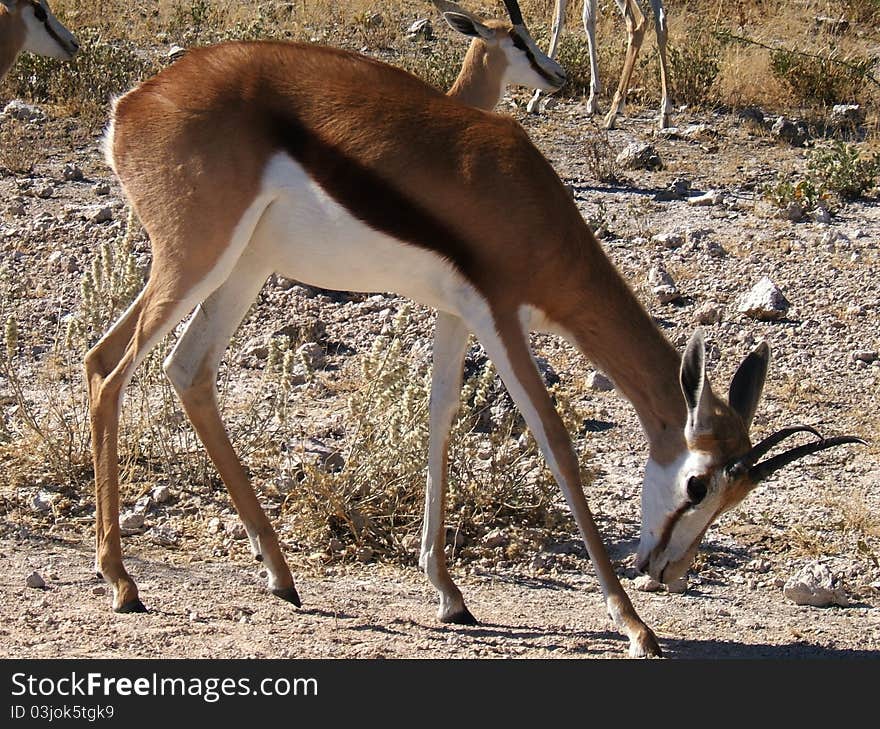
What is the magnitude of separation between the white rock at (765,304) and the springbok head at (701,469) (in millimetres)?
3492

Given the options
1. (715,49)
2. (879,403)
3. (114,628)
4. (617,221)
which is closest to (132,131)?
(114,628)

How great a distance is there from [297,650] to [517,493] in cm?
187

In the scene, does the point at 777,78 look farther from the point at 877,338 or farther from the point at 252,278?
the point at 252,278

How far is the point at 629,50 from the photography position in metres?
12.3

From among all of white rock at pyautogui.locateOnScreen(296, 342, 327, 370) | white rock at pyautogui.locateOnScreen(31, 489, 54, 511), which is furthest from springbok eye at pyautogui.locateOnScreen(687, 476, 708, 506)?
white rock at pyautogui.locateOnScreen(296, 342, 327, 370)

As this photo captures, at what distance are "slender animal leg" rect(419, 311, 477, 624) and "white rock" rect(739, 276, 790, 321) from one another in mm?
3558

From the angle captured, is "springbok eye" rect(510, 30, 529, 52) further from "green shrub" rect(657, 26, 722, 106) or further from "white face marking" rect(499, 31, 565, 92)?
"green shrub" rect(657, 26, 722, 106)

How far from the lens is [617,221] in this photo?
9609 millimetres

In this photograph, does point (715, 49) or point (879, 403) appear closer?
point (879, 403)

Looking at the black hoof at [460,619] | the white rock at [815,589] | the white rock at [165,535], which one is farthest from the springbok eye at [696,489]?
the white rock at [165,535]

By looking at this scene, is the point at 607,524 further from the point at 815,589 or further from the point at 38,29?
the point at 38,29

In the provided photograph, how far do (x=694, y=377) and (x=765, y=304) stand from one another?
150 inches

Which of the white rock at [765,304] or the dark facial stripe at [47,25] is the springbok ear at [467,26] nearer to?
the white rock at [765,304]

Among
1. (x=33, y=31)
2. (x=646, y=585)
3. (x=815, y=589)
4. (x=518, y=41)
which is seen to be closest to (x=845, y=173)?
(x=518, y=41)
